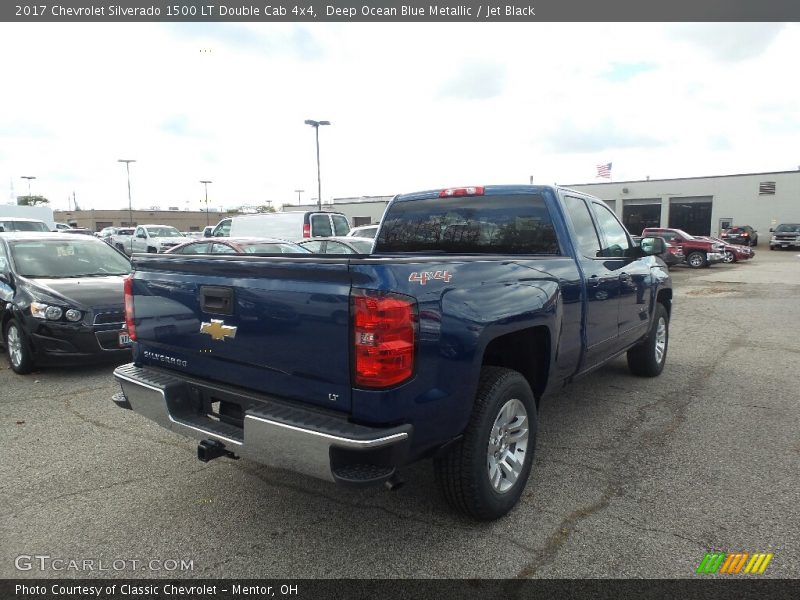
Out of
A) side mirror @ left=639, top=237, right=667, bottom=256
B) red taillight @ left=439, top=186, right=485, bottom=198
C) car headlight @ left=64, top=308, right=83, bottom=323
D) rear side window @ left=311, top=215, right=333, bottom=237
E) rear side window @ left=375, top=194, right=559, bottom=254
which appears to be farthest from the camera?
rear side window @ left=311, top=215, right=333, bottom=237

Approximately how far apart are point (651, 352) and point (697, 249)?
20371 millimetres

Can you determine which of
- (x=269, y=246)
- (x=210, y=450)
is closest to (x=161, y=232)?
(x=269, y=246)

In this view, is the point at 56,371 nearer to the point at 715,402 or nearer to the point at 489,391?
the point at 489,391

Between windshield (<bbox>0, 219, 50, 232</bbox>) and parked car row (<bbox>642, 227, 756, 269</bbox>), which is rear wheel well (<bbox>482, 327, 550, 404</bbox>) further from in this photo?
parked car row (<bbox>642, 227, 756, 269</bbox>)

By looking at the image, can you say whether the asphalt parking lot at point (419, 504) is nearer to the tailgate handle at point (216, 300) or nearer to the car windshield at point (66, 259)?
the tailgate handle at point (216, 300)

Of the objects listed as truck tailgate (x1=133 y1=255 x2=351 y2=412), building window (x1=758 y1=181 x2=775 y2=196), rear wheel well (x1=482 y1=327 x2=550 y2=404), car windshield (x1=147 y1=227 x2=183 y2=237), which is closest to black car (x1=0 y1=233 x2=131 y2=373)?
truck tailgate (x1=133 y1=255 x2=351 y2=412)

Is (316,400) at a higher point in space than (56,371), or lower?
higher

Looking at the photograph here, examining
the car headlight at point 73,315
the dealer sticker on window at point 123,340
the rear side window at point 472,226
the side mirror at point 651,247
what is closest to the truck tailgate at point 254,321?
the rear side window at point 472,226

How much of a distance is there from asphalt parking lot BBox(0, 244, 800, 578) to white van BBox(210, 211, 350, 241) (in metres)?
11.6

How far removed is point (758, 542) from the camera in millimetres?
2865

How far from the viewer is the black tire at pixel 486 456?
9.37 feet

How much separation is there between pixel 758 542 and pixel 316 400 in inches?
95.6

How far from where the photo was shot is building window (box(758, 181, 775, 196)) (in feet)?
137

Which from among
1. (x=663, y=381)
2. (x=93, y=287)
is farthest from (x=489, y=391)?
(x=93, y=287)
